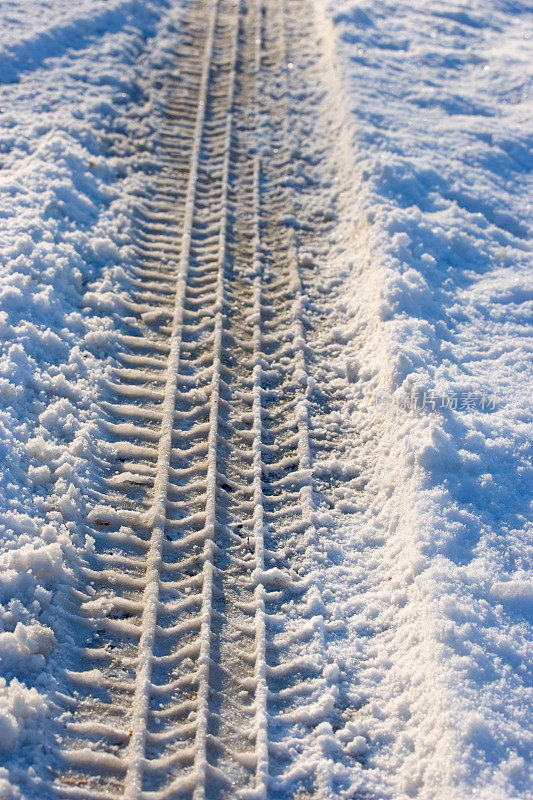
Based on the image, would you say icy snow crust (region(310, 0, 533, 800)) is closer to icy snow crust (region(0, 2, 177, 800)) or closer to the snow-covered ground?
the snow-covered ground

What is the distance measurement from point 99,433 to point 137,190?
2586 mm

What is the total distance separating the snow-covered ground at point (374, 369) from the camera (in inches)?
A: 106

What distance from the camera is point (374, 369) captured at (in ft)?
13.7

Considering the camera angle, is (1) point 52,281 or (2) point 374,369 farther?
(1) point 52,281

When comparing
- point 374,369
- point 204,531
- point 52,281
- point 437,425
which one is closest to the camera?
point 204,531

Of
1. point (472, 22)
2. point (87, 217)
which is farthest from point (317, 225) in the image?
point (472, 22)

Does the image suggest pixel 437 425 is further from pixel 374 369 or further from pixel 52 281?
pixel 52 281

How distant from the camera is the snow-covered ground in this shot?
8.86 feet

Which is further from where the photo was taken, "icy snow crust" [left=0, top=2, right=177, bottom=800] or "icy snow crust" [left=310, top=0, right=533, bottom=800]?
"icy snow crust" [left=0, top=2, right=177, bottom=800]

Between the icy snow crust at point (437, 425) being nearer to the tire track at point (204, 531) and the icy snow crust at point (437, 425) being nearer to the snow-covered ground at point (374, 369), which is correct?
the snow-covered ground at point (374, 369)

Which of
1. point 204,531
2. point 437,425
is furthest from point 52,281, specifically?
point 437,425

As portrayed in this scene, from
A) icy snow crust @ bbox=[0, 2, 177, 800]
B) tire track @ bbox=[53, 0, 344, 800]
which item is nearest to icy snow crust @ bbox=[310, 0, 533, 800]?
tire track @ bbox=[53, 0, 344, 800]

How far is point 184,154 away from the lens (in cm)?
606

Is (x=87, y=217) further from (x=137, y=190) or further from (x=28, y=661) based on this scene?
(x=28, y=661)
